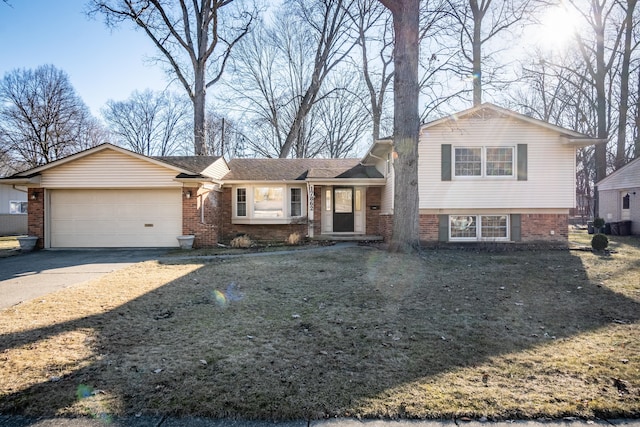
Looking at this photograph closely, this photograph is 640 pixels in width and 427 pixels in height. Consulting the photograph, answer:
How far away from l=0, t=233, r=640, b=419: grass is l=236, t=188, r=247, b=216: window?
27.9 feet

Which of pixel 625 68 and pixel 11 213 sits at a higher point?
pixel 625 68

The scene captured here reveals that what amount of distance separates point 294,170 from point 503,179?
29.3ft

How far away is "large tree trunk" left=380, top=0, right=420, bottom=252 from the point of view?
9.82 meters

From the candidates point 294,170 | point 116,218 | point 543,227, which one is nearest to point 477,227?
point 543,227

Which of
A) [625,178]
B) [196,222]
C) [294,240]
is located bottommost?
[294,240]

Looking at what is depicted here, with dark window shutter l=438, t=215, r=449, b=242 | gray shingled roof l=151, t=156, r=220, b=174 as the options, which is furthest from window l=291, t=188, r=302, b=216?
dark window shutter l=438, t=215, r=449, b=242

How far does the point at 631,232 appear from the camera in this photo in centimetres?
1781

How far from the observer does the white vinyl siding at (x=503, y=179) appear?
1202 centimetres

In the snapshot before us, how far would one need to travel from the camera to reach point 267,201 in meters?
15.2

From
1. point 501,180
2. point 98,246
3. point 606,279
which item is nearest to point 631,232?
point 501,180

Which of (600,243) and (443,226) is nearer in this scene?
(600,243)

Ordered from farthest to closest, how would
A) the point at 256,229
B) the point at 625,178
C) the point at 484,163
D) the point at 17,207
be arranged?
the point at 17,207 → the point at 625,178 → the point at 256,229 → the point at 484,163

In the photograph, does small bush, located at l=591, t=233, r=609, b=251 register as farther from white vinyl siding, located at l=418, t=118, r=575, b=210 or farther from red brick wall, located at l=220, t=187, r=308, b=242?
red brick wall, located at l=220, t=187, r=308, b=242

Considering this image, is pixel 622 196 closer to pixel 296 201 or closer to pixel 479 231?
pixel 479 231
